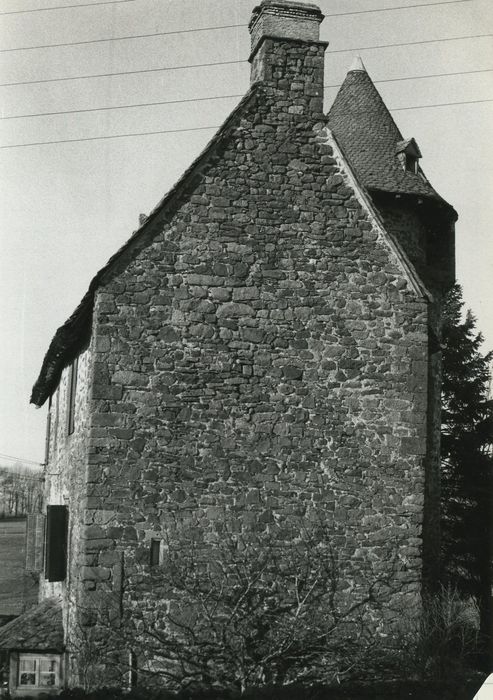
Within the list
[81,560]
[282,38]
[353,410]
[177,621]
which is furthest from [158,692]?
[282,38]

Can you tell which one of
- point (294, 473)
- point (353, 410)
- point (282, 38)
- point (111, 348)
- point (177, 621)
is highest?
point (282, 38)

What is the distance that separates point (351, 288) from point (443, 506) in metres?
13.9

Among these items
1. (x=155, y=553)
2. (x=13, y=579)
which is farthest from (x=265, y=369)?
(x=13, y=579)

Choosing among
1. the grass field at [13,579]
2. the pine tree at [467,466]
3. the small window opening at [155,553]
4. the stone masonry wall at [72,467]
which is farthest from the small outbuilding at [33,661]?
the grass field at [13,579]

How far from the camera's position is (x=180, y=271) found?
43.4 feet

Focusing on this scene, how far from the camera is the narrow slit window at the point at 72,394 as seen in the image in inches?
606

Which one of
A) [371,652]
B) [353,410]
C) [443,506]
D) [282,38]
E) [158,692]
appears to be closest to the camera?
[158,692]

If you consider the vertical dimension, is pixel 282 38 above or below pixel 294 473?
above

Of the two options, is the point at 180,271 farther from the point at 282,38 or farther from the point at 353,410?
the point at 282,38

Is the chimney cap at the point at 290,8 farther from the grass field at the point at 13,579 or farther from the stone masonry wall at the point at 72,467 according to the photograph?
the grass field at the point at 13,579

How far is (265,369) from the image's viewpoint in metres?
13.2

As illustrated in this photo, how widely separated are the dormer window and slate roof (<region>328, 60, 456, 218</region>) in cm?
10

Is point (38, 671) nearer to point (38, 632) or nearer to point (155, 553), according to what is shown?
point (38, 632)

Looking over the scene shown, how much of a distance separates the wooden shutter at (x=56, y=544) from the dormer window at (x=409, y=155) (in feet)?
36.6
